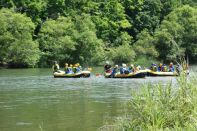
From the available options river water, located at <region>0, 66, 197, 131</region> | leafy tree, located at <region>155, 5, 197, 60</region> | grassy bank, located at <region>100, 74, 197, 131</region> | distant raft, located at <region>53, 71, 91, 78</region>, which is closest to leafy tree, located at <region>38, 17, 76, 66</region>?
leafy tree, located at <region>155, 5, 197, 60</region>

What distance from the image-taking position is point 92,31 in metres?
62.3

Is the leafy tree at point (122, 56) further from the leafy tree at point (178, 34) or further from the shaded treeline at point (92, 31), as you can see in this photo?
the leafy tree at point (178, 34)

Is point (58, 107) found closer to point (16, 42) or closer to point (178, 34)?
point (16, 42)

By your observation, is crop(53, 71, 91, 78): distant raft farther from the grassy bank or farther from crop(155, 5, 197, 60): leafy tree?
crop(155, 5, 197, 60): leafy tree

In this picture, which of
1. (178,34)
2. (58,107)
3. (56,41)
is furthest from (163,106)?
(178,34)

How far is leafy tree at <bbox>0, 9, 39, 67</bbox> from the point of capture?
55.5 metres

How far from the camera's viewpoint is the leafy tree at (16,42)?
55.5 metres

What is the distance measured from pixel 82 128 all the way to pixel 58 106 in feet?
18.3

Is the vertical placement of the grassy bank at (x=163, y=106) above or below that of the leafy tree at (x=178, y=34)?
below

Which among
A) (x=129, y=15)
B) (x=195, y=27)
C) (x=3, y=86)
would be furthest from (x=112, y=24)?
(x=3, y=86)

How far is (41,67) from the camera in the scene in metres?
58.5

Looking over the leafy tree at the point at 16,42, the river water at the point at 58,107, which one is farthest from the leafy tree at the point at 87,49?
the river water at the point at 58,107

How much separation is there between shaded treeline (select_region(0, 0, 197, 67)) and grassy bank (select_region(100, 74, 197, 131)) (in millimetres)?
44379

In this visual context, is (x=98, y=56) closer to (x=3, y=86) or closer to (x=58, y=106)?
(x=3, y=86)
